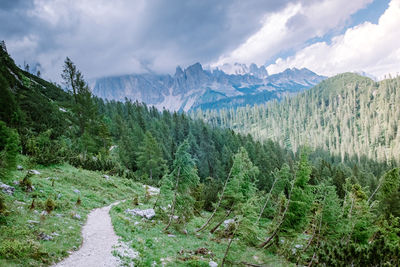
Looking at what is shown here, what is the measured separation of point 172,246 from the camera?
14281 millimetres

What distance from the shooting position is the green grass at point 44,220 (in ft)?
26.9

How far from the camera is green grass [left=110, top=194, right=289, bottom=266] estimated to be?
12133 mm

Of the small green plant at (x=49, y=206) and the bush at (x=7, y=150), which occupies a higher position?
the bush at (x=7, y=150)

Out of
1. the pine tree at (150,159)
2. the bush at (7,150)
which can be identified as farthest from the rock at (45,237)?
the pine tree at (150,159)

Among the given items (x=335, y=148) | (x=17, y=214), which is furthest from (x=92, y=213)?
(x=335, y=148)

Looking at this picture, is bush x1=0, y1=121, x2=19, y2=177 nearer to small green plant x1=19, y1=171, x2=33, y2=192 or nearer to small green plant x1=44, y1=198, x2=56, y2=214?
small green plant x1=44, y1=198, x2=56, y2=214

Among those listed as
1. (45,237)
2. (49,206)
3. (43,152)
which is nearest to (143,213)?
(49,206)

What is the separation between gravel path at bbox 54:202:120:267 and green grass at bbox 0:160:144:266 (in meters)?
0.44

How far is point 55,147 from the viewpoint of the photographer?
1042 inches

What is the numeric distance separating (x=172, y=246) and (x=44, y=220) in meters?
7.97

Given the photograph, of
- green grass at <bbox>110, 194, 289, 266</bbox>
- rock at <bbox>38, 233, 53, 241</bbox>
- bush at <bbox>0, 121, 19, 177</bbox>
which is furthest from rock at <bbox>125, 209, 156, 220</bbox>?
bush at <bbox>0, 121, 19, 177</bbox>

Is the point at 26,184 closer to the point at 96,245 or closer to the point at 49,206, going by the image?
the point at 49,206

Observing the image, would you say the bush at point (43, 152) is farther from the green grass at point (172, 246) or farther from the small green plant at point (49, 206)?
the green grass at point (172, 246)

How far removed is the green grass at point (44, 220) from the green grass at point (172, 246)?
297cm
